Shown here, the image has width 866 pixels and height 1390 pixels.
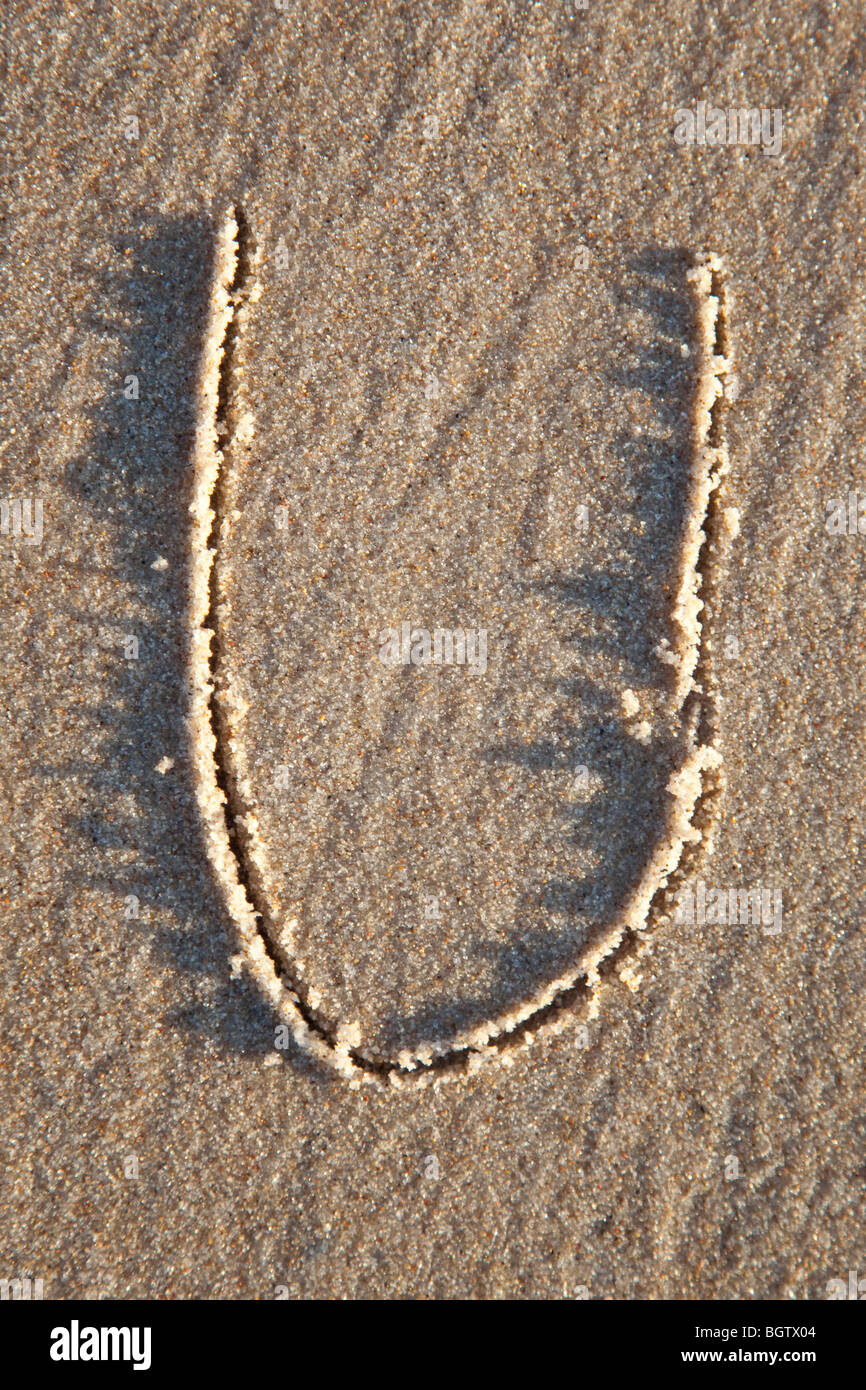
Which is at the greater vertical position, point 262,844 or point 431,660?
point 431,660

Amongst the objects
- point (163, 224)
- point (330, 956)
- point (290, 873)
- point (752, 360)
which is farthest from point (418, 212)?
point (330, 956)

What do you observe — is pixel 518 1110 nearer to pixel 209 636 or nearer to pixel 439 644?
pixel 439 644

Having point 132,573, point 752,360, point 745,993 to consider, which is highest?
point 752,360
